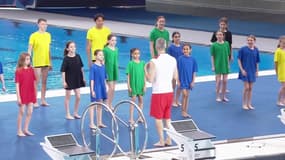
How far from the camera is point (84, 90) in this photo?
15.7 metres

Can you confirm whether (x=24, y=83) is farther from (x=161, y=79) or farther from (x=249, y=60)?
(x=249, y=60)

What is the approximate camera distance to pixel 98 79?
39.4 ft

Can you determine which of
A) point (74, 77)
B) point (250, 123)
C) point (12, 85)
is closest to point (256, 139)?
point (250, 123)

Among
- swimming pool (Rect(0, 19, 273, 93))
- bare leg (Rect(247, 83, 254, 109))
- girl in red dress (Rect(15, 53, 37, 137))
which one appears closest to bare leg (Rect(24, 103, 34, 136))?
girl in red dress (Rect(15, 53, 37, 137))

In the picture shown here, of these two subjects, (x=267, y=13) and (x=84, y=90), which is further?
(x=267, y=13)

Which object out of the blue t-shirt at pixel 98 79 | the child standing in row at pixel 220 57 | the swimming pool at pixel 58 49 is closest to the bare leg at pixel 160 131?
the blue t-shirt at pixel 98 79

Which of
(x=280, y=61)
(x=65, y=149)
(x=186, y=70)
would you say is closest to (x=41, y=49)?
(x=186, y=70)

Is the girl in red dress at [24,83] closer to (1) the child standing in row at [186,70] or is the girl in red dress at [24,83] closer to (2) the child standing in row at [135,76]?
(2) the child standing in row at [135,76]

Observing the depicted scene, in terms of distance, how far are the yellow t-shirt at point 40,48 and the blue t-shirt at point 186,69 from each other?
2.50m

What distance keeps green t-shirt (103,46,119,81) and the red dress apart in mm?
1511

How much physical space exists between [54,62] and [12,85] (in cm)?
338

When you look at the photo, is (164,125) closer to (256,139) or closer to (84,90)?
(256,139)

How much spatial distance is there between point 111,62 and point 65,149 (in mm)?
3317

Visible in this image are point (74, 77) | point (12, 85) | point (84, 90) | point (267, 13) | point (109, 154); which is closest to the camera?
point (109, 154)
